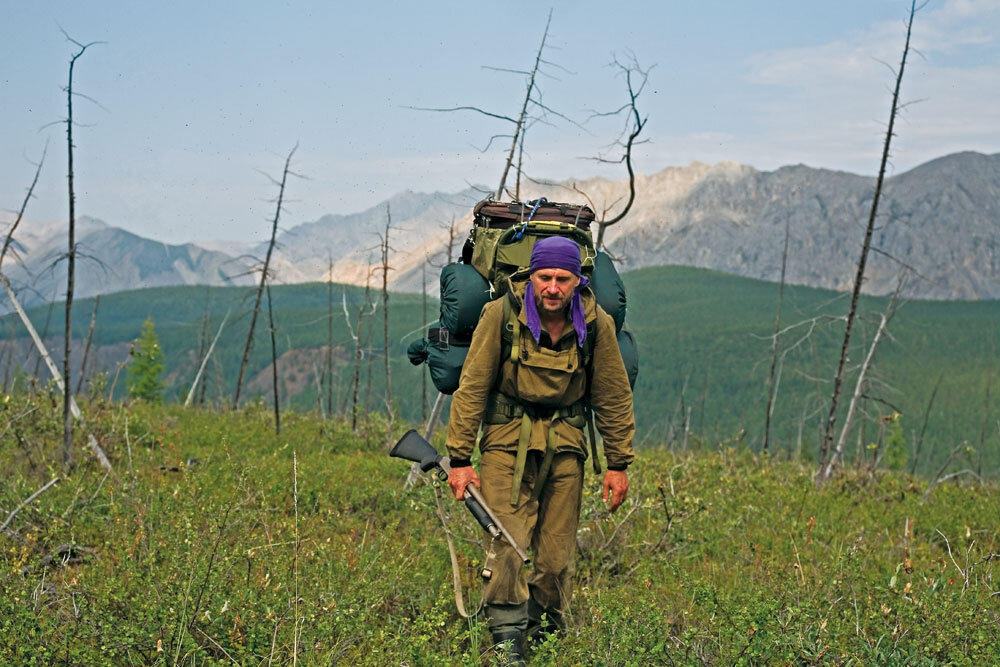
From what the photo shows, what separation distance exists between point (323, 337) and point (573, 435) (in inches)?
7131

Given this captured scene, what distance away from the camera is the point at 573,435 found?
573 centimetres

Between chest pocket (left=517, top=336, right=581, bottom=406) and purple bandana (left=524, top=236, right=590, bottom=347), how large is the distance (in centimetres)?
9

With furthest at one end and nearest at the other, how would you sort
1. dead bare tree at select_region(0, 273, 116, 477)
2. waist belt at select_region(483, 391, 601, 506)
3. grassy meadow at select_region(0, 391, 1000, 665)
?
dead bare tree at select_region(0, 273, 116, 477)
waist belt at select_region(483, 391, 601, 506)
grassy meadow at select_region(0, 391, 1000, 665)

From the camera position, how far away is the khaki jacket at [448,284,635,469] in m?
5.43

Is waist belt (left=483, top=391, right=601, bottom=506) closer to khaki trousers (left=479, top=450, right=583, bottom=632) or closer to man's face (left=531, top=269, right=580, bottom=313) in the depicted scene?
khaki trousers (left=479, top=450, right=583, bottom=632)

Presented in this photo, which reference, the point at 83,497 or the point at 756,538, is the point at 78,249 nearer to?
the point at 83,497

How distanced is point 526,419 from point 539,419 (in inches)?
4.4

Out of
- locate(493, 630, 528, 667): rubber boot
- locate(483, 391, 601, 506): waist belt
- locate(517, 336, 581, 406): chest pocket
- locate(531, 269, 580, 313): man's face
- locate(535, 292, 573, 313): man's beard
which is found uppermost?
locate(531, 269, 580, 313): man's face

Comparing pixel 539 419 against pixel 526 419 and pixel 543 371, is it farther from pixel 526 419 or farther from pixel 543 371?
pixel 543 371

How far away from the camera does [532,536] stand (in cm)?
606

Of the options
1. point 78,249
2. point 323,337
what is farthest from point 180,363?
point 78,249

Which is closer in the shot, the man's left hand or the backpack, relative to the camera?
the backpack

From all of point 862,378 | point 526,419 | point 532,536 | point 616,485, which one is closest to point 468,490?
point 526,419

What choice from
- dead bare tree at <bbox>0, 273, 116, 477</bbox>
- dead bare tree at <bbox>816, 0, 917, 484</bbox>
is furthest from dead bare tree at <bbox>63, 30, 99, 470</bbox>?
dead bare tree at <bbox>816, 0, 917, 484</bbox>
